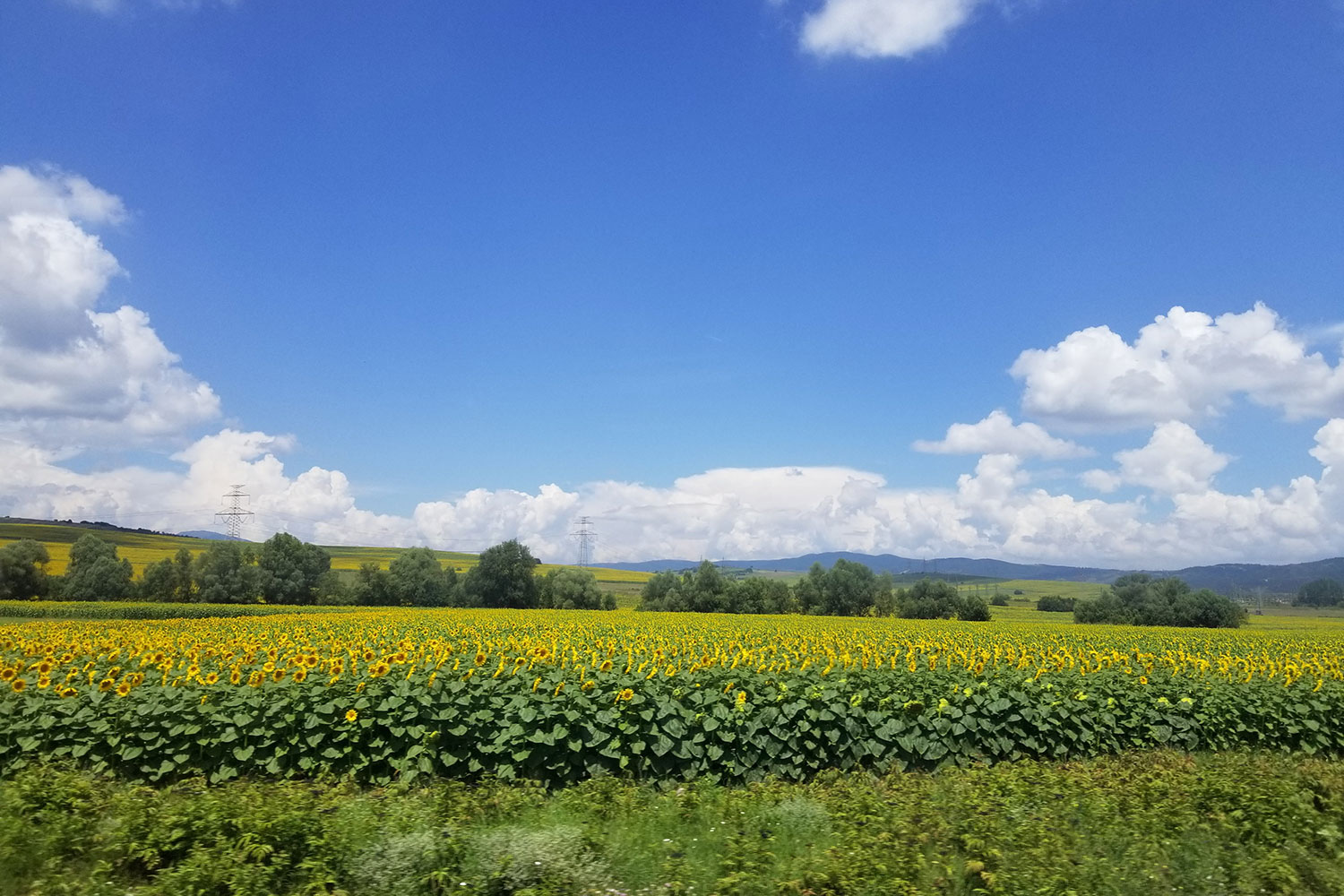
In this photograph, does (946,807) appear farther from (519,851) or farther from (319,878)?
(319,878)

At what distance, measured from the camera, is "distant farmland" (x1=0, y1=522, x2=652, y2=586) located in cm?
11212

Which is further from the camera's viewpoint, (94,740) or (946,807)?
(94,740)

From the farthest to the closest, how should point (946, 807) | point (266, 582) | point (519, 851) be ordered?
point (266, 582) → point (946, 807) → point (519, 851)

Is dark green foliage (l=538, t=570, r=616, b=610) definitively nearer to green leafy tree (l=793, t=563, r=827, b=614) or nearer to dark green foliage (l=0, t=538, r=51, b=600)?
green leafy tree (l=793, t=563, r=827, b=614)

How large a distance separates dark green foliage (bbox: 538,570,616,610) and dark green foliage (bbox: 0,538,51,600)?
139 ft

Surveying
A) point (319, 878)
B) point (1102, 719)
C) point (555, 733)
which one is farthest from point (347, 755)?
point (1102, 719)

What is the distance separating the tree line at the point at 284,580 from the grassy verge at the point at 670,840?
7000 centimetres

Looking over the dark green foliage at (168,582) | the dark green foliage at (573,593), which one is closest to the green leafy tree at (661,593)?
the dark green foliage at (573,593)

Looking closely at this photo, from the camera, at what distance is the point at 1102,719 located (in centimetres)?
1323

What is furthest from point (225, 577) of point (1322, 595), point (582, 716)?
→ point (1322, 595)

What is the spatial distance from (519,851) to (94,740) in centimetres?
701

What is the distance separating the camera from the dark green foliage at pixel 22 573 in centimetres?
6488

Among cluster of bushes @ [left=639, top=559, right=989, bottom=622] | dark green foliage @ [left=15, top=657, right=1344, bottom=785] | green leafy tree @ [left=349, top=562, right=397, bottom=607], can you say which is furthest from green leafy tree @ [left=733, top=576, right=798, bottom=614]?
dark green foliage @ [left=15, top=657, right=1344, bottom=785]

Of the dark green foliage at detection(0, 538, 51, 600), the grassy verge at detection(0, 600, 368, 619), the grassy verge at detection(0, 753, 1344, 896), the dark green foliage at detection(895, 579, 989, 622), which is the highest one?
the dark green foliage at detection(0, 538, 51, 600)
